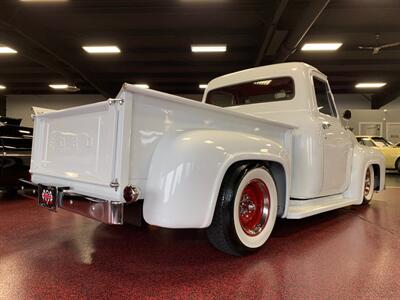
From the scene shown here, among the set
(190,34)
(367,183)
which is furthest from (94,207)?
(190,34)

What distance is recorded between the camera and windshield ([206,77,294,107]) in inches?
149

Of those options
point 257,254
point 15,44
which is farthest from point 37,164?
point 15,44

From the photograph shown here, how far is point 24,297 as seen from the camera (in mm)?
1881

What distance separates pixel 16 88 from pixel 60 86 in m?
2.53

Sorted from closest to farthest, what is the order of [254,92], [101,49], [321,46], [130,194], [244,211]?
[130,194] → [244,211] → [254,92] → [321,46] → [101,49]

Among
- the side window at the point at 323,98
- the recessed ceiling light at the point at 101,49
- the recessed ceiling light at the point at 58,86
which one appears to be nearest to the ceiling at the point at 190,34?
the recessed ceiling light at the point at 101,49

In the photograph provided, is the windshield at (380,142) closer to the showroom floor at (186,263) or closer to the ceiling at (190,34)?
the ceiling at (190,34)

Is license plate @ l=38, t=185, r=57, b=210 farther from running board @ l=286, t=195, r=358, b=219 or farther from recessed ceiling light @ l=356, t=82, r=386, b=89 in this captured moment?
recessed ceiling light @ l=356, t=82, r=386, b=89

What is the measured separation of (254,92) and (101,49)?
794cm

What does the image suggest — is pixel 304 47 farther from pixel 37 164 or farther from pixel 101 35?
pixel 37 164

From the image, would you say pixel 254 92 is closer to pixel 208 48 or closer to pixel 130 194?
pixel 130 194

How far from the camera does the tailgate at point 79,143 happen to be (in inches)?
82.1

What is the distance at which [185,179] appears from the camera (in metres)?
2.06

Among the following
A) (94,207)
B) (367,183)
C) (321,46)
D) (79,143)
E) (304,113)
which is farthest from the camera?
(321,46)
